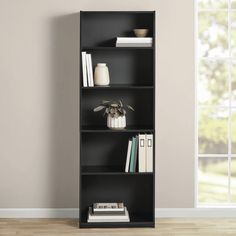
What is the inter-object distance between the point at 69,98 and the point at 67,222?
1054mm

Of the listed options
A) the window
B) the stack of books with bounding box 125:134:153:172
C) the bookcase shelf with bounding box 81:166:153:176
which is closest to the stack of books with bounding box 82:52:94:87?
the stack of books with bounding box 125:134:153:172

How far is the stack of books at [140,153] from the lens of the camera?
408 cm

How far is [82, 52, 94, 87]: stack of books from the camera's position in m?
4.04

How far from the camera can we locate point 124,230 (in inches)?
159

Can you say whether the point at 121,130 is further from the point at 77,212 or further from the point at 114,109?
the point at 77,212

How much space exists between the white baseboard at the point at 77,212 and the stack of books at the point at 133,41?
145 centimetres

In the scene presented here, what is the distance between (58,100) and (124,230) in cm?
123

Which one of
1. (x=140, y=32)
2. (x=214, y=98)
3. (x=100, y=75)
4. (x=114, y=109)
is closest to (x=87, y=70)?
(x=100, y=75)

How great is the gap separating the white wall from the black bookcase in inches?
3.6

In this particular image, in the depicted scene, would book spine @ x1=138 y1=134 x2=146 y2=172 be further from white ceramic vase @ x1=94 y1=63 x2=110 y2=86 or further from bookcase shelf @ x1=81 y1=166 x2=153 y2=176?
white ceramic vase @ x1=94 y1=63 x2=110 y2=86

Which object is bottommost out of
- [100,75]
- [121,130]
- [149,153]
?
[149,153]

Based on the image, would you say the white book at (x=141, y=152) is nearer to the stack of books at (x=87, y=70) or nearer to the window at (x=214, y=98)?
the stack of books at (x=87, y=70)

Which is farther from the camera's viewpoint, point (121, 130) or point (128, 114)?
point (128, 114)

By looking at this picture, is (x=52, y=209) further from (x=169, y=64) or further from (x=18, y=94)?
(x=169, y=64)
